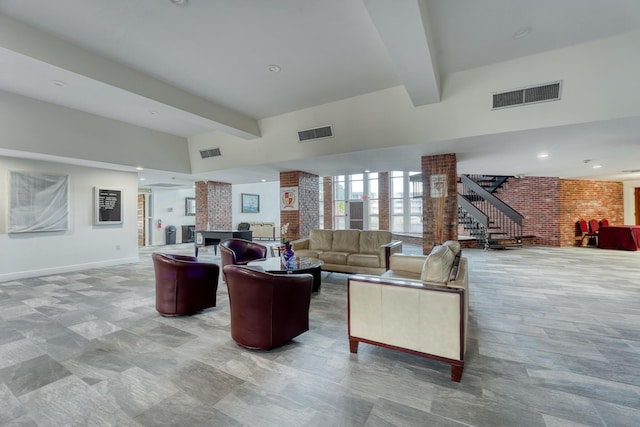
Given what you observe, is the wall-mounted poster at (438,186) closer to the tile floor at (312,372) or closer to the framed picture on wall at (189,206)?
the tile floor at (312,372)

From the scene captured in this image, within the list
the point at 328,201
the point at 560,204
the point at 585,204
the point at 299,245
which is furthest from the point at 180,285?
the point at 585,204

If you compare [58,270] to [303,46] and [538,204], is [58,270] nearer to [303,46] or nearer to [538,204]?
[303,46]

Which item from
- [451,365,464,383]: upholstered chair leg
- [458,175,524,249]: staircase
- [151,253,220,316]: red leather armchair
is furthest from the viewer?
[458,175,524,249]: staircase

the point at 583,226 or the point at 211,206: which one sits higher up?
the point at 211,206

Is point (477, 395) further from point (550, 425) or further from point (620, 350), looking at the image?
point (620, 350)

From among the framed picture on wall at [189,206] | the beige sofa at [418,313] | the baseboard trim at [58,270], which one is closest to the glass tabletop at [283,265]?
the beige sofa at [418,313]

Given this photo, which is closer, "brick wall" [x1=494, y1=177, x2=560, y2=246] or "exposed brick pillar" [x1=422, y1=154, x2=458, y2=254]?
"exposed brick pillar" [x1=422, y1=154, x2=458, y2=254]

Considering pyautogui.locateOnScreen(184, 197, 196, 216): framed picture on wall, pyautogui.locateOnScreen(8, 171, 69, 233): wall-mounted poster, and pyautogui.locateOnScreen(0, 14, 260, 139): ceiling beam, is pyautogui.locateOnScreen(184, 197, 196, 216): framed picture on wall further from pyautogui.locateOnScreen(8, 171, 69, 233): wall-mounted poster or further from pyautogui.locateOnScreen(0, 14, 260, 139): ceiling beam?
pyautogui.locateOnScreen(0, 14, 260, 139): ceiling beam

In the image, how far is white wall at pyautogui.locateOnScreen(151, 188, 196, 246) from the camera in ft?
36.9

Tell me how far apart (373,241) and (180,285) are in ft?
11.2

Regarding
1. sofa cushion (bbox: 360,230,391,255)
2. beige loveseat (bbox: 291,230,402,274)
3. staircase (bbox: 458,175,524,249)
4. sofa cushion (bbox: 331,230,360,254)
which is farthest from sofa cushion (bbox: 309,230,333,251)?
staircase (bbox: 458,175,524,249)

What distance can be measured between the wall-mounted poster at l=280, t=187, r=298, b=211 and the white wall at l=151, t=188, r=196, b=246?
6.52 m

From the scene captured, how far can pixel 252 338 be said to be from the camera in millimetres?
2531

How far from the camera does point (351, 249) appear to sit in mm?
5574
